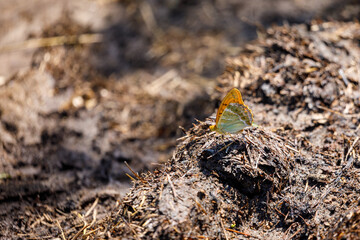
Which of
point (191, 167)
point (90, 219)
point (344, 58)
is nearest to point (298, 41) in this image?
point (344, 58)

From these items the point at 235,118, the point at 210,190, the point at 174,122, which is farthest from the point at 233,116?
the point at 174,122

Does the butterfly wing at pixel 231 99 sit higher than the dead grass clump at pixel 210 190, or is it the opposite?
the butterfly wing at pixel 231 99

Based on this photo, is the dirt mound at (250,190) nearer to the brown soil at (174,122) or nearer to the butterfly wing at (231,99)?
the brown soil at (174,122)

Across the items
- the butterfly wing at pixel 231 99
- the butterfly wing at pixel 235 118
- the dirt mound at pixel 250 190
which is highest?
the butterfly wing at pixel 231 99

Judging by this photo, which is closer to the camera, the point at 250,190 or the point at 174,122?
the point at 250,190

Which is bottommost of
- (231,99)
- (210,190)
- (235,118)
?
(210,190)

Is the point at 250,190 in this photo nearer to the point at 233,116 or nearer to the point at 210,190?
the point at 210,190

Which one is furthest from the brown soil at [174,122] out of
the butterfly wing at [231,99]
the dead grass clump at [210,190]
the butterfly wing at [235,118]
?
the butterfly wing at [231,99]
